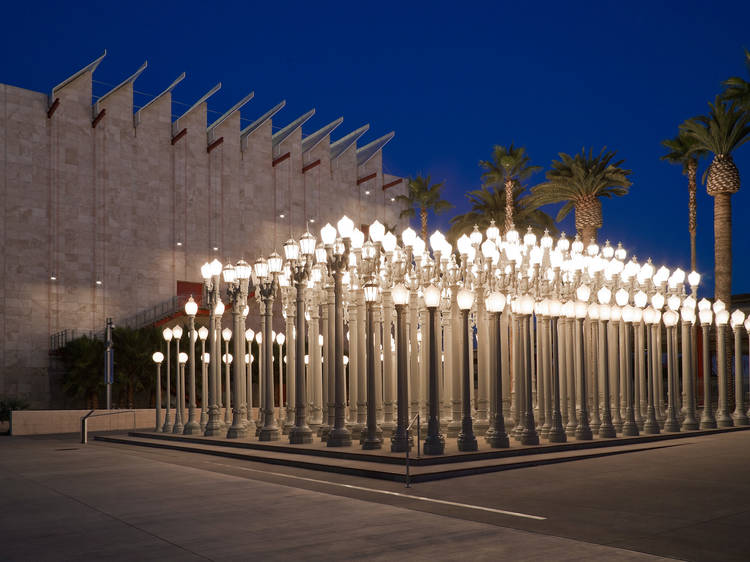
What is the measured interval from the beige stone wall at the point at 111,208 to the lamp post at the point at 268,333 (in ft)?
112

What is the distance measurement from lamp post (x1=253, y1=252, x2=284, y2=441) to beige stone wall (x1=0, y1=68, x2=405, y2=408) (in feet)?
112

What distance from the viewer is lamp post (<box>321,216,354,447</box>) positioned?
20125mm

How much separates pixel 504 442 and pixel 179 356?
607 inches

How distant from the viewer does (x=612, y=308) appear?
2566 cm

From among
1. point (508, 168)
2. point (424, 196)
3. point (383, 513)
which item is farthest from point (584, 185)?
point (383, 513)

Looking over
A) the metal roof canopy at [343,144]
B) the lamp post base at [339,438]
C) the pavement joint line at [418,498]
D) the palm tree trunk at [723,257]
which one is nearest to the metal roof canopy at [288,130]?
the metal roof canopy at [343,144]

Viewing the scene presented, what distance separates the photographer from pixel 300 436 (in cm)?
2170

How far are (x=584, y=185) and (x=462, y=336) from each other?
3256 cm

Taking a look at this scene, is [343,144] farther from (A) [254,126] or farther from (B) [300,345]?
(B) [300,345]

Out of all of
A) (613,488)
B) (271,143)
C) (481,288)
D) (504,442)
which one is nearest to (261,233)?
(271,143)

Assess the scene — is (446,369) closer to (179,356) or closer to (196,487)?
(179,356)

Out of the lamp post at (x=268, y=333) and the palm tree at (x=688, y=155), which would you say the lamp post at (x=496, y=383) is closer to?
the lamp post at (x=268, y=333)

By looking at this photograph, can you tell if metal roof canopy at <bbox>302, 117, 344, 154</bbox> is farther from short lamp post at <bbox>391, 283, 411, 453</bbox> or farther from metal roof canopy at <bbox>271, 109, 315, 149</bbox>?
short lamp post at <bbox>391, 283, 411, 453</bbox>

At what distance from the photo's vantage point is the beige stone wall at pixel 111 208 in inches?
2064
